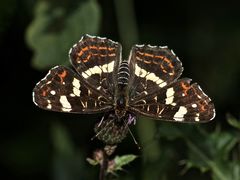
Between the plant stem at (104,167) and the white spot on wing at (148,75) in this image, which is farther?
the white spot on wing at (148,75)

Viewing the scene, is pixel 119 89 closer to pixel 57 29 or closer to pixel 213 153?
pixel 213 153

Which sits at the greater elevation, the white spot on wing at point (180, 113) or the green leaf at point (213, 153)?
the white spot on wing at point (180, 113)

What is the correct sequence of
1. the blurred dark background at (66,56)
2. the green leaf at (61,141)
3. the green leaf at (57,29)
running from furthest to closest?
the green leaf at (61,141) < the blurred dark background at (66,56) < the green leaf at (57,29)

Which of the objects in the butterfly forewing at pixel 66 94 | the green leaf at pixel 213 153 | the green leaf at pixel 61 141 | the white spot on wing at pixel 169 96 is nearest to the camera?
the butterfly forewing at pixel 66 94

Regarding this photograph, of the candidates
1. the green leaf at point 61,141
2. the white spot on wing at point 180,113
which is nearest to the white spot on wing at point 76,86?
the white spot on wing at point 180,113

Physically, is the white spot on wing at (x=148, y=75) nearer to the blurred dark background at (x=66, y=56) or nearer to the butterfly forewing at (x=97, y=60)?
the butterfly forewing at (x=97, y=60)

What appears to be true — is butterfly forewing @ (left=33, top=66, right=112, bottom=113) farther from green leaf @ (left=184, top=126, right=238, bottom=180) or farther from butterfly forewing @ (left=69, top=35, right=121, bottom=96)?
green leaf @ (left=184, top=126, right=238, bottom=180)

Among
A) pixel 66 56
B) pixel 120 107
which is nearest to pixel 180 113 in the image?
pixel 120 107

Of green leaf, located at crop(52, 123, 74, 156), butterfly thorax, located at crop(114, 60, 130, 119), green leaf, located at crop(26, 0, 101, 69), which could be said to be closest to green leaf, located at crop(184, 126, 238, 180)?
butterfly thorax, located at crop(114, 60, 130, 119)
